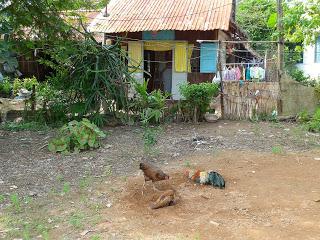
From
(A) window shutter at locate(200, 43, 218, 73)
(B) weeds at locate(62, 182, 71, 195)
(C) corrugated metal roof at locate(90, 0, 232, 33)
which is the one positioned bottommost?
(B) weeds at locate(62, 182, 71, 195)

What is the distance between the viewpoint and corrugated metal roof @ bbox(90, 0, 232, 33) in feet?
42.4

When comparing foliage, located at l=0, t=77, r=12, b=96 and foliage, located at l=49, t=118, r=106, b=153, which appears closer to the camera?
foliage, located at l=49, t=118, r=106, b=153

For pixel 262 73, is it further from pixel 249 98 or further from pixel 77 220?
pixel 77 220

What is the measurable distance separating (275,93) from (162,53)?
17.0 ft

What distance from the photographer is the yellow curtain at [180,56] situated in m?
13.5

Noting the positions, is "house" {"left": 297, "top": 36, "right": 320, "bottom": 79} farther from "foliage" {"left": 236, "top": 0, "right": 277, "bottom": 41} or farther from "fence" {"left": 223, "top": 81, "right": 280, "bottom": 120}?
"fence" {"left": 223, "top": 81, "right": 280, "bottom": 120}

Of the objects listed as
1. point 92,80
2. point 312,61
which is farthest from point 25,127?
point 312,61

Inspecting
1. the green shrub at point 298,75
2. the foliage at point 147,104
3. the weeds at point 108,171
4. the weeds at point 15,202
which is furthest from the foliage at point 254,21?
the weeds at point 15,202

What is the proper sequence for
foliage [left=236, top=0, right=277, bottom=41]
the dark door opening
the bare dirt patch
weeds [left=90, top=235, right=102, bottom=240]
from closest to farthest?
1. weeds [left=90, top=235, right=102, bottom=240]
2. the bare dirt patch
3. the dark door opening
4. foliage [left=236, top=0, right=277, bottom=41]

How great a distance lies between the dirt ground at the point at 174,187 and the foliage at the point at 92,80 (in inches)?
42.8

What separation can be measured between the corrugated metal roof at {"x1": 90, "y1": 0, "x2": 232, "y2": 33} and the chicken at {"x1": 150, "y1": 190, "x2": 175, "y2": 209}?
8.49 metres

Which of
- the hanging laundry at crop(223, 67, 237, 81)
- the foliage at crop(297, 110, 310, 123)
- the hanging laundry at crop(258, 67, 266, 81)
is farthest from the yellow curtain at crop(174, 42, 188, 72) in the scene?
the foliage at crop(297, 110, 310, 123)

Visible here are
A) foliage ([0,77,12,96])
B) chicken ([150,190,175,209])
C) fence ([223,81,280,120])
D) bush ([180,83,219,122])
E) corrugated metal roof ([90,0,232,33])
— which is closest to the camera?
chicken ([150,190,175,209])

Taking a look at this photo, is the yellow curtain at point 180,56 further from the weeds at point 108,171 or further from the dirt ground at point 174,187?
the weeds at point 108,171
